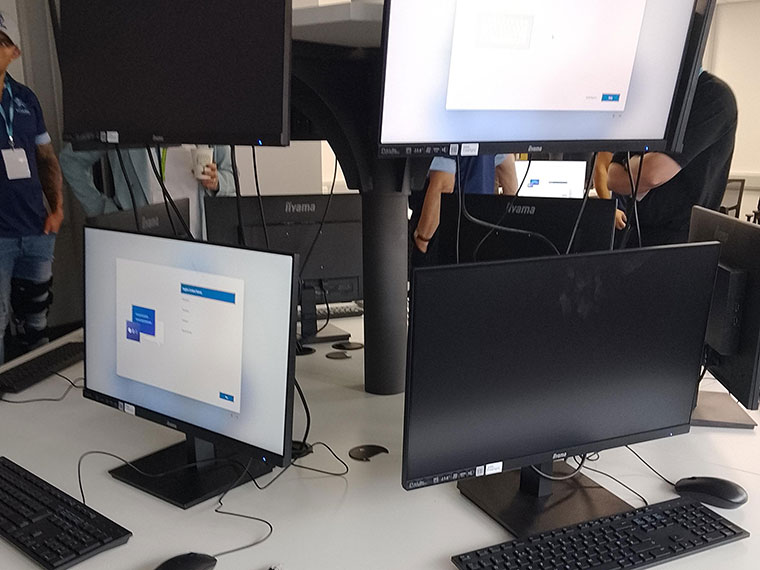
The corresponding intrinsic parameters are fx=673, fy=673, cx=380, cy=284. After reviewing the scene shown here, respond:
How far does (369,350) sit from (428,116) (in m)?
0.67

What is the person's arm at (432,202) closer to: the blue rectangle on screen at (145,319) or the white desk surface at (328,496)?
the white desk surface at (328,496)

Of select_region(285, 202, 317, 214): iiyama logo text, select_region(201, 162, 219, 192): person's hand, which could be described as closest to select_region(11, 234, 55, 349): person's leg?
select_region(201, 162, 219, 192): person's hand

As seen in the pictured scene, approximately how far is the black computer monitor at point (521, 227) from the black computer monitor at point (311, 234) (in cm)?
30

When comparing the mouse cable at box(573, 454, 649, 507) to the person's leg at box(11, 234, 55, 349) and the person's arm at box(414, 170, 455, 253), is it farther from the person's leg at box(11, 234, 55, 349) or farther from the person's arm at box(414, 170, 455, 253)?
the person's leg at box(11, 234, 55, 349)

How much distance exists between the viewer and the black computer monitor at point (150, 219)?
1.70 metres

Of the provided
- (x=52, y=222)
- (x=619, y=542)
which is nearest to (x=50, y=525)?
(x=619, y=542)

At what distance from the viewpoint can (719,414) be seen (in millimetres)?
1532

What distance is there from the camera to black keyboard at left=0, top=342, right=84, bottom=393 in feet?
5.61

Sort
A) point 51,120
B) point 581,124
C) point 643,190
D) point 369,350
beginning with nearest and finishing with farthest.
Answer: point 581,124
point 369,350
point 643,190
point 51,120

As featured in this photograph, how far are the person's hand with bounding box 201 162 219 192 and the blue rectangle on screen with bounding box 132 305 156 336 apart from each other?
171cm

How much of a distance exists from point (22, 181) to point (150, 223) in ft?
4.91

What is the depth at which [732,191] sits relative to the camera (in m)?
5.73

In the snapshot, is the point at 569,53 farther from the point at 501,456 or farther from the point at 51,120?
the point at 51,120

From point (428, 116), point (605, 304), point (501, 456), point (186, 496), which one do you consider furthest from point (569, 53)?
point (186, 496)
